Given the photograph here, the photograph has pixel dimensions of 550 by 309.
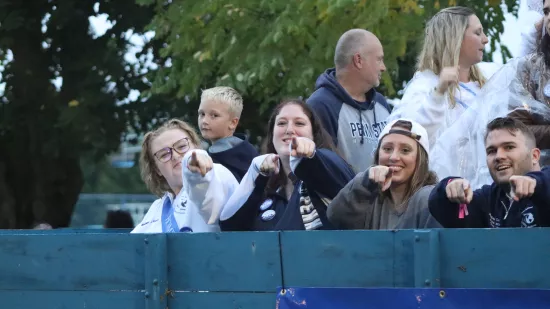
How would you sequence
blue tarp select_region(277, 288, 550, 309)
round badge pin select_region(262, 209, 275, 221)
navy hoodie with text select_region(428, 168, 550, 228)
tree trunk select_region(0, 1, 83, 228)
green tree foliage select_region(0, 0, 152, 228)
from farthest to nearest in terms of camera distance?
tree trunk select_region(0, 1, 83, 228), green tree foliage select_region(0, 0, 152, 228), round badge pin select_region(262, 209, 275, 221), navy hoodie with text select_region(428, 168, 550, 228), blue tarp select_region(277, 288, 550, 309)

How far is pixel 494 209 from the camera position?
3.86 meters

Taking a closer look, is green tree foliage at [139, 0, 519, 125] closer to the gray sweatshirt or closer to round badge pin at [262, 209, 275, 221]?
round badge pin at [262, 209, 275, 221]

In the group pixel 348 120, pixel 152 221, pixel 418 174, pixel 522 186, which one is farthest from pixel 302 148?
pixel 348 120

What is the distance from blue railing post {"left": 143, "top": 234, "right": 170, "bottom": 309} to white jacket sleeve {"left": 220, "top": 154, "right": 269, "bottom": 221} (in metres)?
0.58

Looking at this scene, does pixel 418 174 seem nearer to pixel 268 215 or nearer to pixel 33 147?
pixel 268 215

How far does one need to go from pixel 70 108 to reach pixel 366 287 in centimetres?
1084

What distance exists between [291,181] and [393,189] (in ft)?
1.79

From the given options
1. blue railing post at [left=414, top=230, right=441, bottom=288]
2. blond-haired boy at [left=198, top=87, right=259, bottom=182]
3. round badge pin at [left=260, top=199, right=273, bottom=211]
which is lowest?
blue railing post at [left=414, top=230, right=441, bottom=288]

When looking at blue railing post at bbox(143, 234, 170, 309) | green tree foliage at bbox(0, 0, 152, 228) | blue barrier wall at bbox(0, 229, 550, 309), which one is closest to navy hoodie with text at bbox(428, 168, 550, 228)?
blue barrier wall at bbox(0, 229, 550, 309)

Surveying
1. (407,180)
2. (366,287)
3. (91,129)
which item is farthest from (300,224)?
(91,129)

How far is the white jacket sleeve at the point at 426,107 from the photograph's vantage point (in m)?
5.12

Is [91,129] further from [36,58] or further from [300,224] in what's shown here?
[300,224]

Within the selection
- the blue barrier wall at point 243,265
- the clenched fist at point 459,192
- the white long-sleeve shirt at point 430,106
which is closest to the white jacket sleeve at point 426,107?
the white long-sleeve shirt at point 430,106

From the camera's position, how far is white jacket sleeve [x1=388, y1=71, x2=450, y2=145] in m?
5.12
